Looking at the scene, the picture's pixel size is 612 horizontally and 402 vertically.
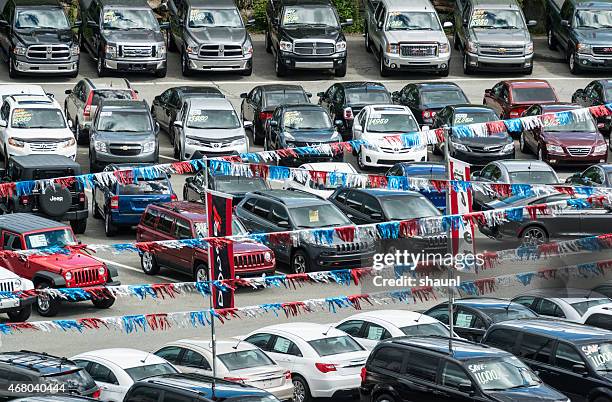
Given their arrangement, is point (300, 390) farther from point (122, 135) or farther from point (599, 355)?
point (122, 135)

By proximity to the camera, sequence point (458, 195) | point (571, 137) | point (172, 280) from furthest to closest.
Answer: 1. point (571, 137)
2. point (172, 280)
3. point (458, 195)

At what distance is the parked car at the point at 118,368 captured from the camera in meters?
23.5

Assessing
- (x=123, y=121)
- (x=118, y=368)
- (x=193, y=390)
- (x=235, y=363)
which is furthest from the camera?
(x=123, y=121)

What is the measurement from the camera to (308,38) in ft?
153

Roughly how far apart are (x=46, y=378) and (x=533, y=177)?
54.2ft

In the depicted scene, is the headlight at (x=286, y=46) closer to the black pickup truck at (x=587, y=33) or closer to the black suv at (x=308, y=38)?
the black suv at (x=308, y=38)

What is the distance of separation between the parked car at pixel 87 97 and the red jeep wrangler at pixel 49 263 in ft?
32.9

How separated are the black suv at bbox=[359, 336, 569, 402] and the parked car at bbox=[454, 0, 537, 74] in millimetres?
24509

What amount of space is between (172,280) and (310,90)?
1523cm

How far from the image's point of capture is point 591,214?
33719mm

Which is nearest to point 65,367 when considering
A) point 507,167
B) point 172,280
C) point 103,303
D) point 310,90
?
point 103,303

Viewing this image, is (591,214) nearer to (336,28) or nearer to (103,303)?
(103,303)

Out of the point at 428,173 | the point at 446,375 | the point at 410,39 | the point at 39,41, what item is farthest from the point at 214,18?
the point at 446,375

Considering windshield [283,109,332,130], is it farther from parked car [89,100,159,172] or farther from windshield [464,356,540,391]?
windshield [464,356,540,391]
